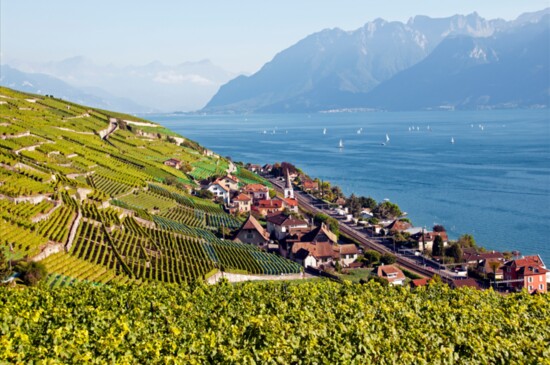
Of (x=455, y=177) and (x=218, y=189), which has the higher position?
(x=218, y=189)

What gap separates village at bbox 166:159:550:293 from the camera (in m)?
50.4

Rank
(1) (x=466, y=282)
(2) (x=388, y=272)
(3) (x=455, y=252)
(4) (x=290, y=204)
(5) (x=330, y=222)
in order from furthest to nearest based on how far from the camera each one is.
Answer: (4) (x=290, y=204) < (5) (x=330, y=222) < (3) (x=455, y=252) < (2) (x=388, y=272) < (1) (x=466, y=282)

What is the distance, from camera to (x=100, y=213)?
49531 mm

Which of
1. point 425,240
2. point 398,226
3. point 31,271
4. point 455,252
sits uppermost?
point 31,271

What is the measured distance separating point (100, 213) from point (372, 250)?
25206 millimetres

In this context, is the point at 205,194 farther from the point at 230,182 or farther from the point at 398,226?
the point at 398,226

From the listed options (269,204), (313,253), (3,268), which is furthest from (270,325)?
(269,204)

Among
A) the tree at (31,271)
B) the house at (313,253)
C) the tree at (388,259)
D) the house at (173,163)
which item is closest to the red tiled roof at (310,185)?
the house at (173,163)

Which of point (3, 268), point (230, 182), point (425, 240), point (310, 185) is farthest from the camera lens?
point (310, 185)

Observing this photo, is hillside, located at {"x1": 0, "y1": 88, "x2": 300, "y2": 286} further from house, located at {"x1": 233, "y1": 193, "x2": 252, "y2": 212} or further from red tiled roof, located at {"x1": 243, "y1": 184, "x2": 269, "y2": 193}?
red tiled roof, located at {"x1": 243, "y1": 184, "x2": 269, "y2": 193}

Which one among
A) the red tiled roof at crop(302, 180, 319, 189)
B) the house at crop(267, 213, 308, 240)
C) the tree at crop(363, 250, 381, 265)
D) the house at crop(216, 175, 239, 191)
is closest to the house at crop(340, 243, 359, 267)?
the tree at crop(363, 250, 381, 265)

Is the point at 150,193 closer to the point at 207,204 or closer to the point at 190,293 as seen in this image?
the point at 207,204

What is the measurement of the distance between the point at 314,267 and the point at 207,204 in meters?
25.5

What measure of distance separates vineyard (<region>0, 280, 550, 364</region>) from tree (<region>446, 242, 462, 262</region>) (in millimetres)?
30360
